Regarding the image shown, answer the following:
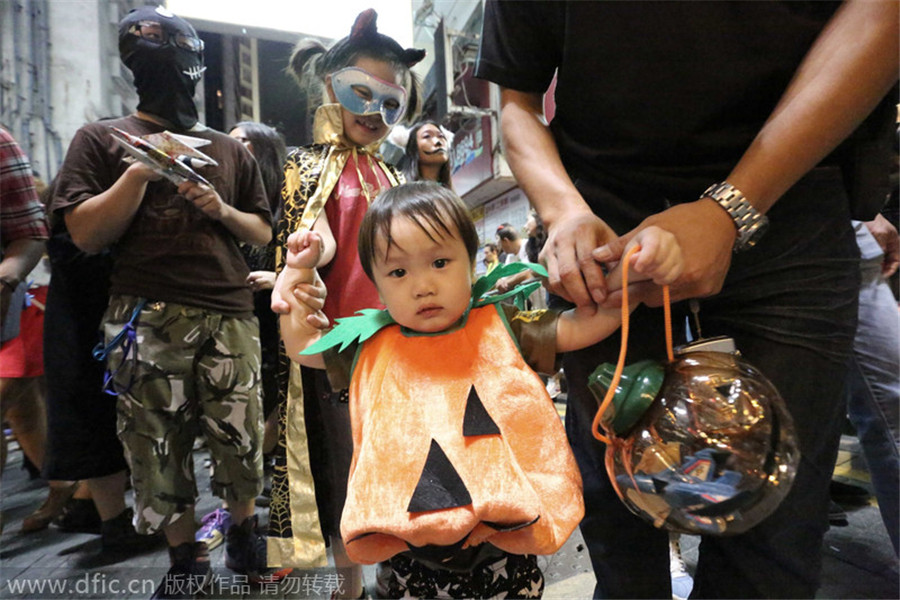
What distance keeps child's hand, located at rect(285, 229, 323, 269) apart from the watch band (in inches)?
25.1

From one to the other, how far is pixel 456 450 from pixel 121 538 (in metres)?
1.86

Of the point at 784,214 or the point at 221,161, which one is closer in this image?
the point at 784,214

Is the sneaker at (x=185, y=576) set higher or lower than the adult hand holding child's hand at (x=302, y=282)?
lower

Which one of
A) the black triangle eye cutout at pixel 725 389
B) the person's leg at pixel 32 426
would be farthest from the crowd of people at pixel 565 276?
the person's leg at pixel 32 426

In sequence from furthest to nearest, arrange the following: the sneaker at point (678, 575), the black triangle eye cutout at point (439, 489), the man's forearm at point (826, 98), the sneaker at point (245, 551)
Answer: the sneaker at point (245, 551), the sneaker at point (678, 575), the black triangle eye cutout at point (439, 489), the man's forearm at point (826, 98)

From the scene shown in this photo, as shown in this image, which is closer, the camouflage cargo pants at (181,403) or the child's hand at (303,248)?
the child's hand at (303,248)

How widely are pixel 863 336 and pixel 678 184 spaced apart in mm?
1132

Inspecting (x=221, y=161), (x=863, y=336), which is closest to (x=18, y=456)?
(x=221, y=161)

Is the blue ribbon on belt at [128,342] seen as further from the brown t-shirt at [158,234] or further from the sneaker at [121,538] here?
the sneaker at [121,538]

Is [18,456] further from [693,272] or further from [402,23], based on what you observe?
[693,272]

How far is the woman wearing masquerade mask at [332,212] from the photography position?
1.23 meters

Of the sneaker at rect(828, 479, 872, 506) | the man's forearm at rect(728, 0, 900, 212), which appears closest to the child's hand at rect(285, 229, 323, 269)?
the man's forearm at rect(728, 0, 900, 212)

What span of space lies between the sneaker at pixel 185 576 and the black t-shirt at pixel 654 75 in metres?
1.58

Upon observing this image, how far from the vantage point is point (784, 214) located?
2.19ft
